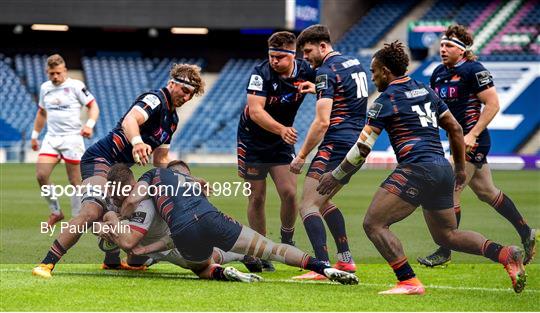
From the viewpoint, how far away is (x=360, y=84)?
900 cm

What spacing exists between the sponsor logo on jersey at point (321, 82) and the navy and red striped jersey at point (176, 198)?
52.5 inches

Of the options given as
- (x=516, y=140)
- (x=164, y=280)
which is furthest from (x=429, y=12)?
(x=164, y=280)

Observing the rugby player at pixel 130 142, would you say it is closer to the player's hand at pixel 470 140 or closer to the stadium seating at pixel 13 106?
the player's hand at pixel 470 140

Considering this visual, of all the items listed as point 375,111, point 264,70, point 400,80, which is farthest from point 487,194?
point 375,111

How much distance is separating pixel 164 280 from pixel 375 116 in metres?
2.14

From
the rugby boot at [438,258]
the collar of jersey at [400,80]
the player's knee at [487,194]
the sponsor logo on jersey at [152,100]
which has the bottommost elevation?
the rugby boot at [438,258]

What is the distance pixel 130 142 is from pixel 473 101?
3.51 m

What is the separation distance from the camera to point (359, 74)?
8992mm

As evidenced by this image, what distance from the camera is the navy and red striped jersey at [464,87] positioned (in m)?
9.91

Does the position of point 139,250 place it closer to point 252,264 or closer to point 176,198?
point 176,198

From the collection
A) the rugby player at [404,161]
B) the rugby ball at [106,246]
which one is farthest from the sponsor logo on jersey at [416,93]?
the rugby ball at [106,246]

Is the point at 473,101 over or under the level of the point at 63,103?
over

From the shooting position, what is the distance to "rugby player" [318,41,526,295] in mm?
7523

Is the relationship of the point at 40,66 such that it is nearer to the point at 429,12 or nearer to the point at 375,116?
the point at 429,12
